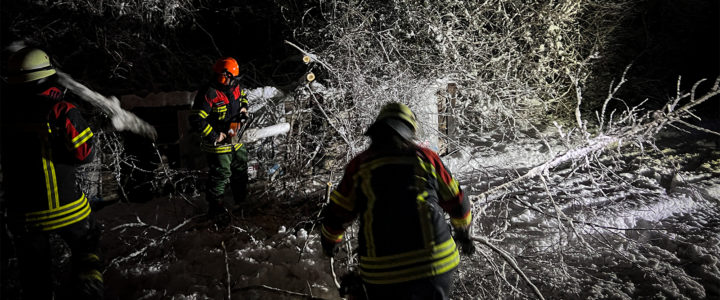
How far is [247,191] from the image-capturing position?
4.47m

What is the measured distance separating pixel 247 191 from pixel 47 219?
7.39 ft

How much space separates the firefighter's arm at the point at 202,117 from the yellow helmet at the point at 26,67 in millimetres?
1403

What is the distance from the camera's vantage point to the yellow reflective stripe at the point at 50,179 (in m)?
2.28

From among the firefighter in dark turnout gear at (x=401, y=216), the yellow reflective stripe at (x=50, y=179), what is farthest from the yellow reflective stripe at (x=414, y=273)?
the yellow reflective stripe at (x=50, y=179)

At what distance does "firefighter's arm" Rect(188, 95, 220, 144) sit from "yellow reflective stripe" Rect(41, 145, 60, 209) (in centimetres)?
139

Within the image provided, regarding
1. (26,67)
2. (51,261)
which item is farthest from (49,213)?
(26,67)

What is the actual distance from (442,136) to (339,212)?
3.65 meters

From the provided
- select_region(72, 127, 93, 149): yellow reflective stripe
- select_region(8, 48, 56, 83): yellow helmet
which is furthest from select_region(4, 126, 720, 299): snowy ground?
select_region(8, 48, 56, 83): yellow helmet

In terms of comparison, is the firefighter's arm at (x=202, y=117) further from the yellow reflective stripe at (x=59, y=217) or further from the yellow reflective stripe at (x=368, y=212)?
the yellow reflective stripe at (x=368, y=212)

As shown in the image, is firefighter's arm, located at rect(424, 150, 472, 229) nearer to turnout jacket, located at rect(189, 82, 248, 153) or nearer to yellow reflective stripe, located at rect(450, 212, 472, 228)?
yellow reflective stripe, located at rect(450, 212, 472, 228)

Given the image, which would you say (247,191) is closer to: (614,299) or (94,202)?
(94,202)

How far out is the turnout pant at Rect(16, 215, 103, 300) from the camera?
7.68ft

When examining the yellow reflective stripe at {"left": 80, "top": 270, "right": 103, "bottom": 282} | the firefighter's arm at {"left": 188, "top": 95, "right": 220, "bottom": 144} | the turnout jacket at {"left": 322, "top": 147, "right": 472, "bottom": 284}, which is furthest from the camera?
the firefighter's arm at {"left": 188, "top": 95, "right": 220, "bottom": 144}

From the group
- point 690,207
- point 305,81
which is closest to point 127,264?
point 305,81
